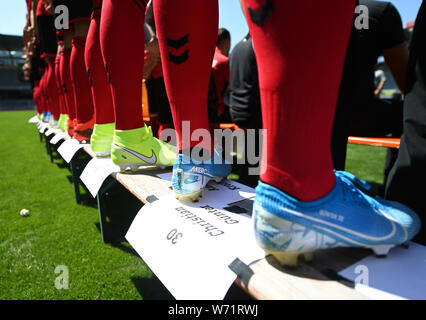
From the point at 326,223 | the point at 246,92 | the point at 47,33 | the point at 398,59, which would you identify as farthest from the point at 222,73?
the point at 326,223

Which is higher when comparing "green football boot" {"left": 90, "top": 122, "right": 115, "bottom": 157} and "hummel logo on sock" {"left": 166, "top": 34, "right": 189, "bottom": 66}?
"hummel logo on sock" {"left": 166, "top": 34, "right": 189, "bottom": 66}

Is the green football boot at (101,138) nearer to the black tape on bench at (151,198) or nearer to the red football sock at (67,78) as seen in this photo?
the black tape on bench at (151,198)

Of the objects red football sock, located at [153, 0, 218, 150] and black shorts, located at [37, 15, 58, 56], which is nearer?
red football sock, located at [153, 0, 218, 150]

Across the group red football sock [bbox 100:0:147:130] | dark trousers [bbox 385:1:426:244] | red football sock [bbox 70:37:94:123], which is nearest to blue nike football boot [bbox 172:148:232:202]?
red football sock [bbox 100:0:147:130]

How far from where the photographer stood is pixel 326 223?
516 mm

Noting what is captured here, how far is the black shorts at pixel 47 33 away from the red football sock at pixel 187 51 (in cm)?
296

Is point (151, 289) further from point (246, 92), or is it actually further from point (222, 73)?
point (222, 73)

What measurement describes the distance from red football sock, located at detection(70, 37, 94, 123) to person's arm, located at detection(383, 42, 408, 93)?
199cm

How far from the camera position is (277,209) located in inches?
20.3

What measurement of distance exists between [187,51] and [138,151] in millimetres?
599

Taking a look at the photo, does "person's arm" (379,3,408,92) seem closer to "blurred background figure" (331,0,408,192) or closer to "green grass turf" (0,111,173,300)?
"blurred background figure" (331,0,408,192)

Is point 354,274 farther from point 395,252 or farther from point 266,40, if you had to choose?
point 266,40

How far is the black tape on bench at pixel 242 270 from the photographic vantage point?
51 cm

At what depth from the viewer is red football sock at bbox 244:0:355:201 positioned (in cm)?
45
